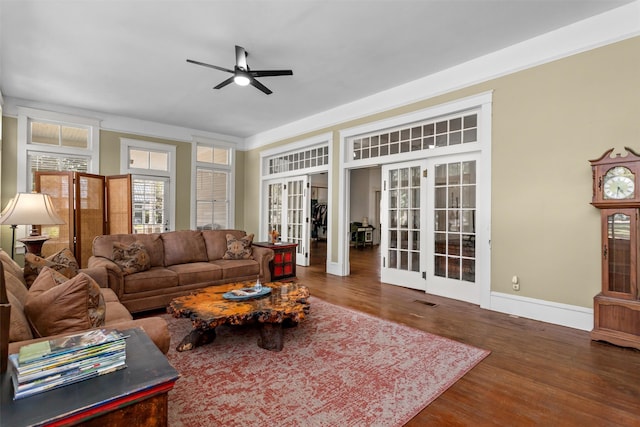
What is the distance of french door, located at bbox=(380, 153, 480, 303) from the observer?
4199 millimetres

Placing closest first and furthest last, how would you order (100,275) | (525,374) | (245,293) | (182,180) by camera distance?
(525,374) → (245,293) → (100,275) → (182,180)

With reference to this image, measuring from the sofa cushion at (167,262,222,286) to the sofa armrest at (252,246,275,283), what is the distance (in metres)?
0.69

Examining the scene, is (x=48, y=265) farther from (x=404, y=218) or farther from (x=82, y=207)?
(x=404, y=218)

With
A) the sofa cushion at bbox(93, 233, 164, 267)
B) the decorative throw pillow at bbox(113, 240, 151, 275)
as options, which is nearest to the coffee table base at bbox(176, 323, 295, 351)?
the decorative throw pillow at bbox(113, 240, 151, 275)

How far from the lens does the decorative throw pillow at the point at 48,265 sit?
2547 millimetres

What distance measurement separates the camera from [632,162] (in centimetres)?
279

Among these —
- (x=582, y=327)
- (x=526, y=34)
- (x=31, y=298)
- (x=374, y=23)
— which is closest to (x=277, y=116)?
(x=374, y=23)

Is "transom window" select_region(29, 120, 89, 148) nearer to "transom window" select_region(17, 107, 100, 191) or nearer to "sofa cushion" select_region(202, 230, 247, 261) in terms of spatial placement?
"transom window" select_region(17, 107, 100, 191)

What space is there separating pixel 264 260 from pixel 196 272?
106 cm

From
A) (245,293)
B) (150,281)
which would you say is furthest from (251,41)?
(150,281)

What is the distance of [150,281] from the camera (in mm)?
3711

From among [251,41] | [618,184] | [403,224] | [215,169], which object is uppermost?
[251,41]

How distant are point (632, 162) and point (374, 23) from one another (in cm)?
277

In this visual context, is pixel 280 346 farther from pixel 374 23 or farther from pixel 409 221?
pixel 374 23
